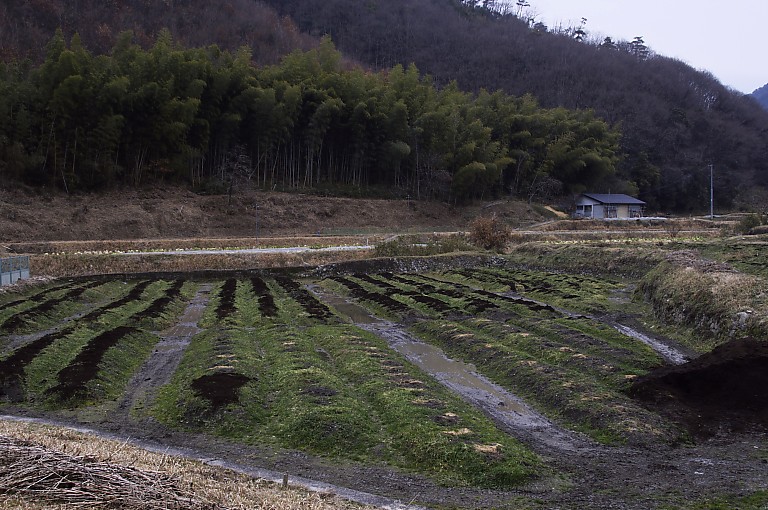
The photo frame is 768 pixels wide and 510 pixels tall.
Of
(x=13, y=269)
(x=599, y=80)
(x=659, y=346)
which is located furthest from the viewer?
(x=599, y=80)

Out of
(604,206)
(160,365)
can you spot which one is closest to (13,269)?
(160,365)

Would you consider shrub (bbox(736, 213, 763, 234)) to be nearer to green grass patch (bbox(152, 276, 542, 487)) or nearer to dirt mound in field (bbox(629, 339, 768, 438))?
dirt mound in field (bbox(629, 339, 768, 438))

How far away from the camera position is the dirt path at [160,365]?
11445mm

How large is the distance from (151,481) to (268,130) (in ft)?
165

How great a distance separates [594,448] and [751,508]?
7.77ft

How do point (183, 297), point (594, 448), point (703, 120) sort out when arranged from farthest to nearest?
point (703, 120) < point (183, 297) < point (594, 448)

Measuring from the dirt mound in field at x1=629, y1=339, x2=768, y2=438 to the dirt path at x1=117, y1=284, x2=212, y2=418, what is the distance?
31.3ft

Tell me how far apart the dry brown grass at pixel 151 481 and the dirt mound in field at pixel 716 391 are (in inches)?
252

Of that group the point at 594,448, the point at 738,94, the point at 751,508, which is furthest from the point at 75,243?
the point at 738,94

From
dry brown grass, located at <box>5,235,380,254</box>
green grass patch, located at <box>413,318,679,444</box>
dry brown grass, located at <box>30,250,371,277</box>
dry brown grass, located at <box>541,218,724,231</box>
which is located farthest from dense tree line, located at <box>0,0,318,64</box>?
green grass patch, located at <box>413,318,679,444</box>

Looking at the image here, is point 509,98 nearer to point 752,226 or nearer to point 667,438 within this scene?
point 752,226

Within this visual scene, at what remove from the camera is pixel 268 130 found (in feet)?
177

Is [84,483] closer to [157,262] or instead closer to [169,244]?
[157,262]

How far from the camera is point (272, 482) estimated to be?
7668 millimetres
